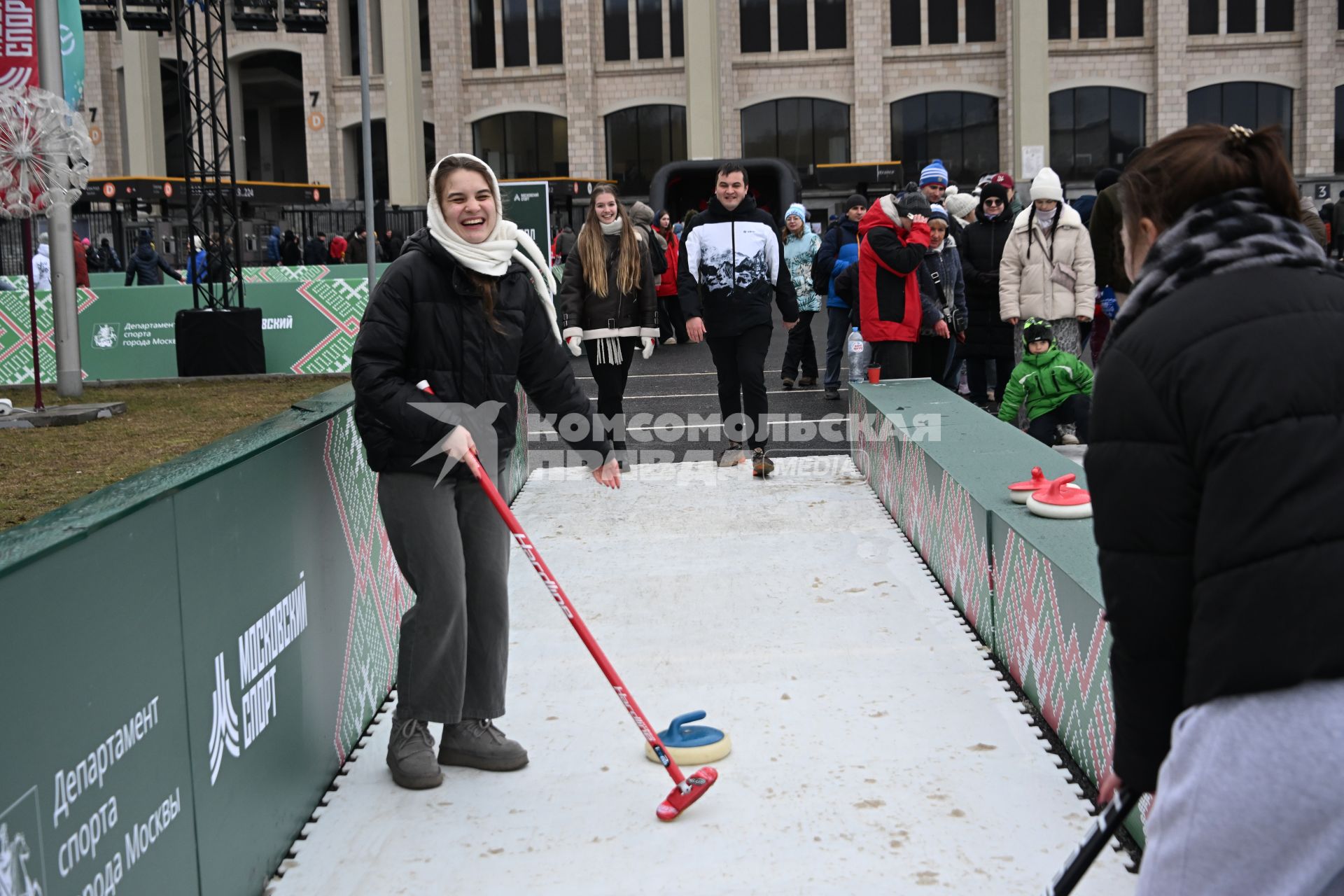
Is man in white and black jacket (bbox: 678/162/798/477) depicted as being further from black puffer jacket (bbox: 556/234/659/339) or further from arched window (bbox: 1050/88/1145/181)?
arched window (bbox: 1050/88/1145/181)

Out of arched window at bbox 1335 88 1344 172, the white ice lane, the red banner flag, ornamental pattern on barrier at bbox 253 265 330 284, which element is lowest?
the white ice lane

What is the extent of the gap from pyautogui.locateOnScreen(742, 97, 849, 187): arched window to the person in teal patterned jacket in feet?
109

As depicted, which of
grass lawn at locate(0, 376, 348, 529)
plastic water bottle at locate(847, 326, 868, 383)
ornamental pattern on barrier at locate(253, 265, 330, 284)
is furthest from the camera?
ornamental pattern on barrier at locate(253, 265, 330, 284)

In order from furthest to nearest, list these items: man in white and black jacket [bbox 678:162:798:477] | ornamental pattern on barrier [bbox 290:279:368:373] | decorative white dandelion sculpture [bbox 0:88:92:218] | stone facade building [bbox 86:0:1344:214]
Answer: stone facade building [bbox 86:0:1344:214], ornamental pattern on barrier [bbox 290:279:368:373], decorative white dandelion sculpture [bbox 0:88:92:218], man in white and black jacket [bbox 678:162:798:477]

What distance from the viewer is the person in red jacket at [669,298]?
690 inches

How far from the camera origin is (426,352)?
13.1ft

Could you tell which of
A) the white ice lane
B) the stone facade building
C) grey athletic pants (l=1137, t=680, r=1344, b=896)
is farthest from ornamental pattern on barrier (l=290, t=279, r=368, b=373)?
the stone facade building

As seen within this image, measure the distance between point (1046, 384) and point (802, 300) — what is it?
567 centimetres

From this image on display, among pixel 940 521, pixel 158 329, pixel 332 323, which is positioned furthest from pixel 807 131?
pixel 940 521

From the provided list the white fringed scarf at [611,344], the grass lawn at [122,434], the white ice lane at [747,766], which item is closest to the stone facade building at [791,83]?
the grass lawn at [122,434]

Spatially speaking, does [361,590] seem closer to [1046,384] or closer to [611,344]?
[611,344]

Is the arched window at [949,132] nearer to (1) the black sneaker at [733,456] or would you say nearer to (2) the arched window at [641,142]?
(2) the arched window at [641,142]

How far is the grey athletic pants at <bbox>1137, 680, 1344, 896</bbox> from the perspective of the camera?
1.70 metres

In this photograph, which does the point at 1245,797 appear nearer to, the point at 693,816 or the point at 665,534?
the point at 693,816
